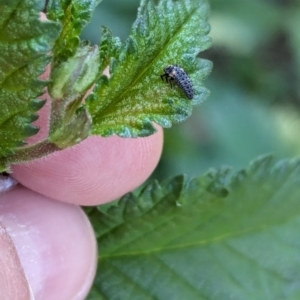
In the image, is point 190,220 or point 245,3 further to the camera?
point 245,3

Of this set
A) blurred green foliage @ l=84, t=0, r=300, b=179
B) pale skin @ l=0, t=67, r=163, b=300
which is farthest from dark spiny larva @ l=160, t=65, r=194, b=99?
blurred green foliage @ l=84, t=0, r=300, b=179

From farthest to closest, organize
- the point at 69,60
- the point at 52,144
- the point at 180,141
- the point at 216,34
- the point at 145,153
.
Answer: the point at 216,34
the point at 180,141
the point at 145,153
the point at 52,144
the point at 69,60

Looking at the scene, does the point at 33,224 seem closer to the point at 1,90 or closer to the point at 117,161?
the point at 117,161

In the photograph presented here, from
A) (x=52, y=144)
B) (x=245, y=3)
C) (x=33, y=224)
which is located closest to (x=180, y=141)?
(x=245, y=3)

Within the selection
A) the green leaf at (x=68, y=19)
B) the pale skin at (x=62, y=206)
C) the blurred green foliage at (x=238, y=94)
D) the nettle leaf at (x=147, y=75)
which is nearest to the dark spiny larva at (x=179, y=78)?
the nettle leaf at (x=147, y=75)

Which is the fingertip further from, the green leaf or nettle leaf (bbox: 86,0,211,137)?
the green leaf

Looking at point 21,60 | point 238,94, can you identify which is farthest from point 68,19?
point 238,94

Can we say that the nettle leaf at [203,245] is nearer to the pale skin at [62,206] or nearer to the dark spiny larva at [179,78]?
the pale skin at [62,206]

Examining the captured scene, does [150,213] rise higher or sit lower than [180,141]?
higher
